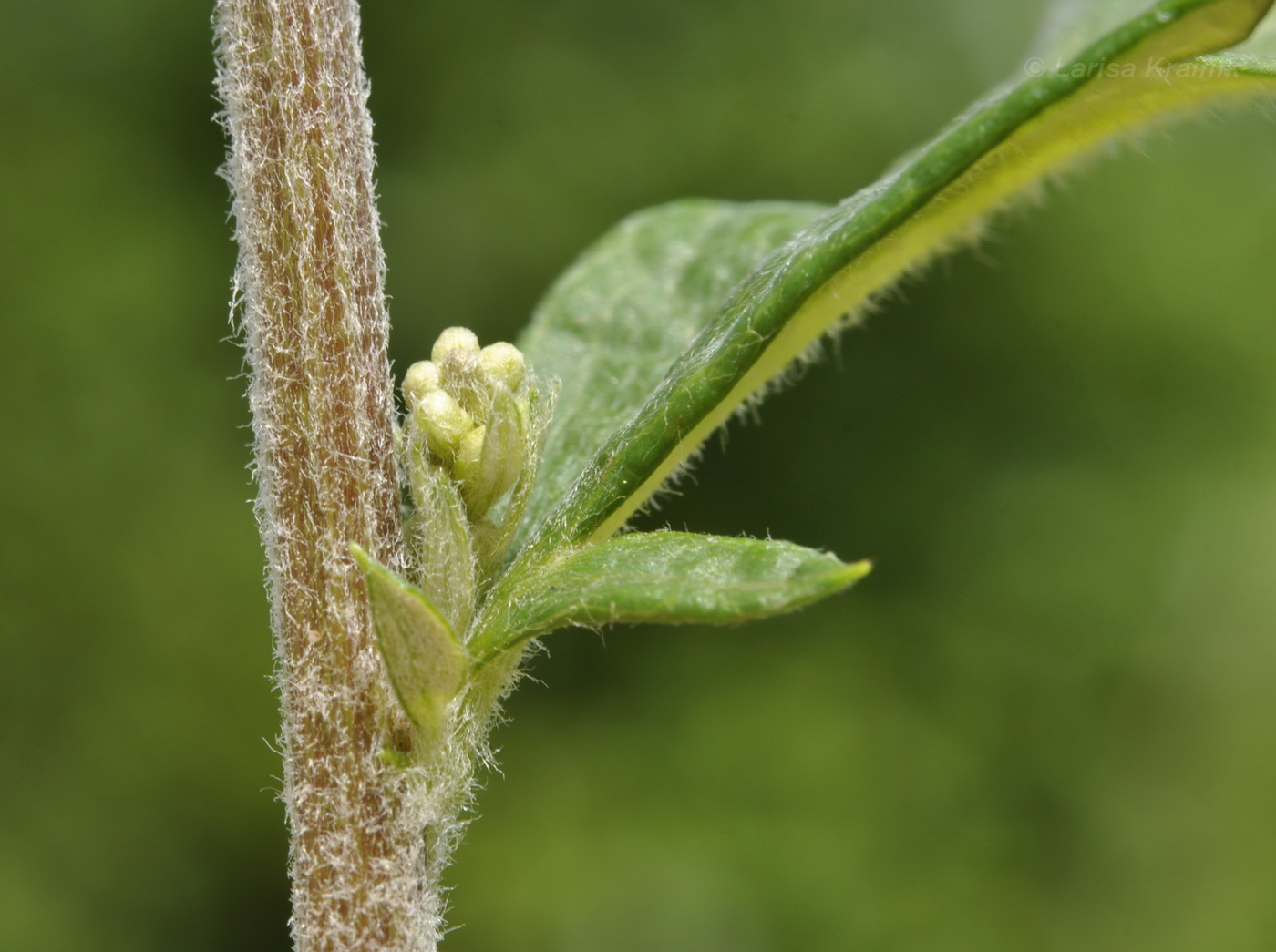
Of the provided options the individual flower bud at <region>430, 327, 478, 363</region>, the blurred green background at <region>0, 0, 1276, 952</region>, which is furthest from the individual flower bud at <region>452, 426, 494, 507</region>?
the blurred green background at <region>0, 0, 1276, 952</region>

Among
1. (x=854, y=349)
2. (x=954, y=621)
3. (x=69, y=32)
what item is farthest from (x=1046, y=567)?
(x=69, y=32)

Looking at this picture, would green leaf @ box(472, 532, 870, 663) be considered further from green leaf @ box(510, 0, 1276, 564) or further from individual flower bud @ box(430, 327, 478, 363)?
individual flower bud @ box(430, 327, 478, 363)

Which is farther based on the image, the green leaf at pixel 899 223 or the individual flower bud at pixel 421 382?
the individual flower bud at pixel 421 382

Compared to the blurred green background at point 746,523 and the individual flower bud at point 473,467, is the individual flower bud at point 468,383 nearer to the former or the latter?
the individual flower bud at point 473,467

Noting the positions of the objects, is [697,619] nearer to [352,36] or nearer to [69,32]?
[352,36]

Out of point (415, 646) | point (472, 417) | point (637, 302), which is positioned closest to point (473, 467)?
point (472, 417)

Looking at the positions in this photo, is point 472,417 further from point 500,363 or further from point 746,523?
point 746,523

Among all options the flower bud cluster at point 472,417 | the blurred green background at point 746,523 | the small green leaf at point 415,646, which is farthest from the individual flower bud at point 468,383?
the blurred green background at point 746,523
